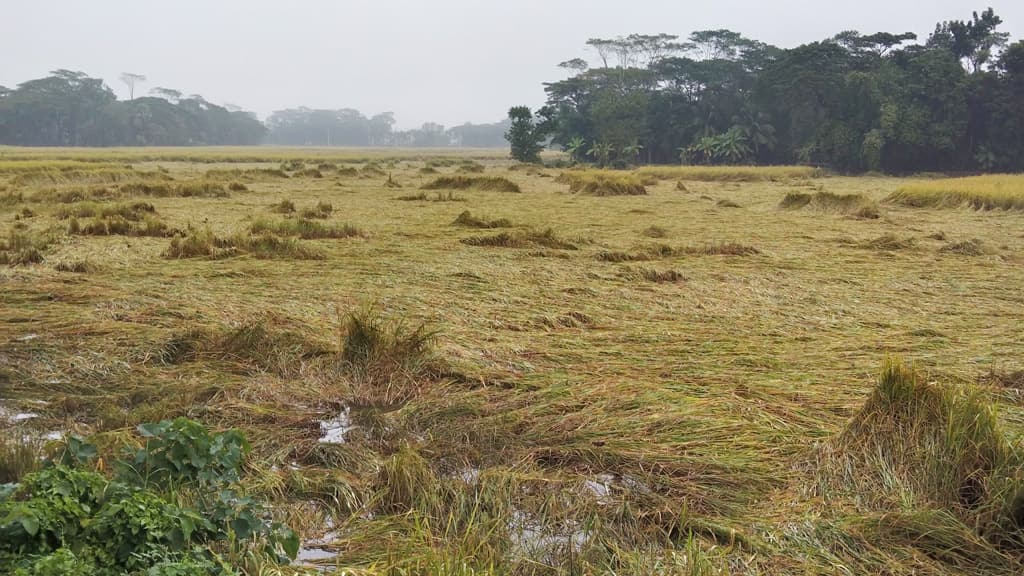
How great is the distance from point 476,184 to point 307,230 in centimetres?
1069

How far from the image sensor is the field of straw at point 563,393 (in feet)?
7.16

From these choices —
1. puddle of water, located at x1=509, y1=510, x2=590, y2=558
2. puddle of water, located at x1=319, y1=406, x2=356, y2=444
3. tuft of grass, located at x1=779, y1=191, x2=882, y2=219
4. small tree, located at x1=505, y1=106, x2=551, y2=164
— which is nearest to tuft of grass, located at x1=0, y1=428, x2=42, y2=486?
puddle of water, located at x1=319, y1=406, x2=356, y2=444

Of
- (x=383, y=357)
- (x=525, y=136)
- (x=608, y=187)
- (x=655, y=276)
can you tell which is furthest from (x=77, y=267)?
(x=525, y=136)

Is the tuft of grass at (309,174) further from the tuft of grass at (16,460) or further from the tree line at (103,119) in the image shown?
the tree line at (103,119)

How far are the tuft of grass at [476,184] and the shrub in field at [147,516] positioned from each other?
17.0 metres

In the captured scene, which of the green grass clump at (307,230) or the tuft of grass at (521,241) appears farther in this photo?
the green grass clump at (307,230)

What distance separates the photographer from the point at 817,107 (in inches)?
A: 1775

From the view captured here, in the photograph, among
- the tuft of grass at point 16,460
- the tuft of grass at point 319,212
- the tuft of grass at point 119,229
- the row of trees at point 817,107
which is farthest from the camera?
the row of trees at point 817,107

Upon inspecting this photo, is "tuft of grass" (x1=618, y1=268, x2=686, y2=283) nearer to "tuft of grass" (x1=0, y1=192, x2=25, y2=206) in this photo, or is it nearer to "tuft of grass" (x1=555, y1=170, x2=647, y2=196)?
"tuft of grass" (x1=0, y1=192, x2=25, y2=206)

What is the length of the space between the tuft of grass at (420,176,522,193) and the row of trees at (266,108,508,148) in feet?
448

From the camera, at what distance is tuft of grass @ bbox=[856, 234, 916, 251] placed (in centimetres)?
843

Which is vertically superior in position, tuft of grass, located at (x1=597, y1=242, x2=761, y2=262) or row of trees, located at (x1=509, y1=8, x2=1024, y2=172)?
row of trees, located at (x1=509, y1=8, x2=1024, y2=172)

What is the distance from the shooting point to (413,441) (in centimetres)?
291

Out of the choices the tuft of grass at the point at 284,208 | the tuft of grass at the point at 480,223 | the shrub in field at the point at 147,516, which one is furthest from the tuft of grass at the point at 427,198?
the shrub in field at the point at 147,516
